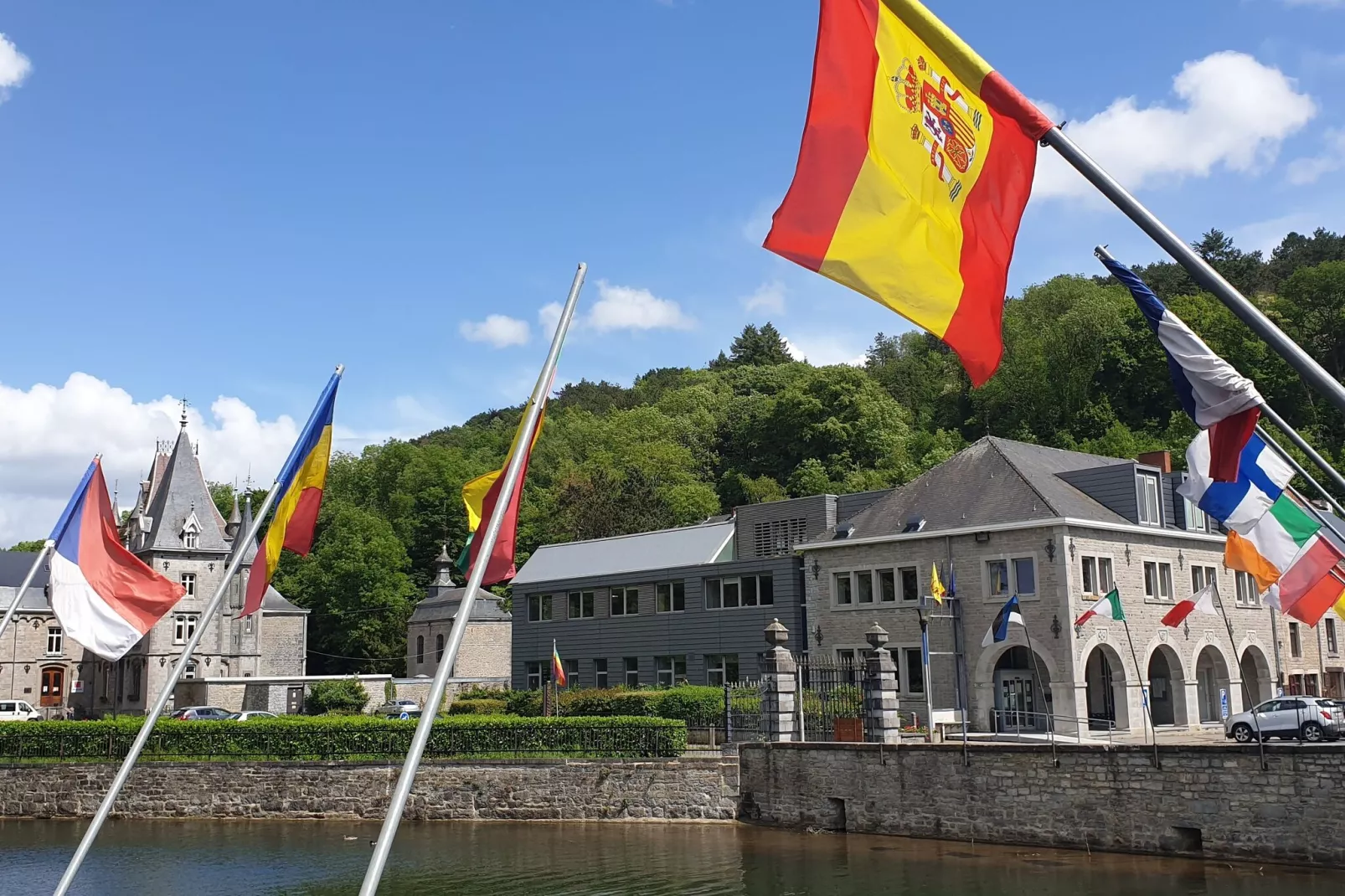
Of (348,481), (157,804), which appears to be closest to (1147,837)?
(157,804)

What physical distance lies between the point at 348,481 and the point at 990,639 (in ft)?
236

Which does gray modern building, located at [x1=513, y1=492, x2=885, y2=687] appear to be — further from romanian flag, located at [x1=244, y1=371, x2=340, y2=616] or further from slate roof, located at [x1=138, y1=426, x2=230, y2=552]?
romanian flag, located at [x1=244, y1=371, x2=340, y2=616]

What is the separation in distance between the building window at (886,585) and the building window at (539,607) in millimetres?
17696

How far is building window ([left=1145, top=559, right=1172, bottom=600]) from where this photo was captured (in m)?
38.5

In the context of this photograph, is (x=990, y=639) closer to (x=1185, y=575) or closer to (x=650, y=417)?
(x=1185, y=575)

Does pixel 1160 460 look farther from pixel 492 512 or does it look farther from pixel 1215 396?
pixel 1215 396

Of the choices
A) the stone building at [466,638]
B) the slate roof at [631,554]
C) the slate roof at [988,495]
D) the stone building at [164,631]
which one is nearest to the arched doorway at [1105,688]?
the slate roof at [988,495]

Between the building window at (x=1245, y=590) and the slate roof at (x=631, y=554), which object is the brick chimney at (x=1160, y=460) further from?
the slate roof at (x=631, y=554)

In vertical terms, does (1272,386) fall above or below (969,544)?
above

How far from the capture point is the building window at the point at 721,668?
44.6m

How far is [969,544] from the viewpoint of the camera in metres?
37.8

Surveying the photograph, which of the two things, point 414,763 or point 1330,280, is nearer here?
point 414,763

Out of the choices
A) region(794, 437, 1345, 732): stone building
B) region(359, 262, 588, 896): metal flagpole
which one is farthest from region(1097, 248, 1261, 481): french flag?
region(794, 437, 1345, 732): stone building

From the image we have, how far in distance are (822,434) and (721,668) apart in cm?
3578
